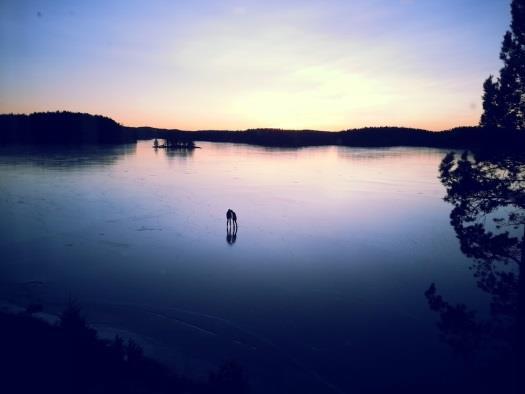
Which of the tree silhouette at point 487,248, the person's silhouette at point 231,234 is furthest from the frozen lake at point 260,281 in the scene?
the tree silhouette at point 487,248

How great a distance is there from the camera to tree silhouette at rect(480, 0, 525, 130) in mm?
9781

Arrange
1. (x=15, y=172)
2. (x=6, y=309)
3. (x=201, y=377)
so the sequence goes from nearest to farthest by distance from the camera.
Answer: (x=201, y=377)
(x=6, y=309)
(x=15, y=172)

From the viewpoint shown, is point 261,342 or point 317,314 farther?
point 317,314

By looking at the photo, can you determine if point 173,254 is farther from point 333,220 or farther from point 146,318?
point 333,220


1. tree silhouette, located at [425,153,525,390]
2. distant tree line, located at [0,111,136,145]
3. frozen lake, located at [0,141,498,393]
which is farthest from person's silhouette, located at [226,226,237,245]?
distant tree line, located at [0,111,136,145]

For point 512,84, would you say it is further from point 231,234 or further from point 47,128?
point 47,128

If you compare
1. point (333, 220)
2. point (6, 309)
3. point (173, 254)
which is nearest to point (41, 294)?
point (6, 309)

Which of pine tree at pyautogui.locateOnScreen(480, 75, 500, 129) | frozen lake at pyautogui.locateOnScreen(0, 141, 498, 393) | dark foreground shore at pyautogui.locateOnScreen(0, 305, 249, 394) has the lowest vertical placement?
frozen lake at pyautogui.locateOnScreen(0, 141, 498, 393)

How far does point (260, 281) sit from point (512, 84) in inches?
436

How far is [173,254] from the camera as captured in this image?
18.0 metres

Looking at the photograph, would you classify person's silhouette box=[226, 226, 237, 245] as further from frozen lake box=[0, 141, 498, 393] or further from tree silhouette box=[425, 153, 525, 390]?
tree silhouette box=[425, 153, 525, 390]

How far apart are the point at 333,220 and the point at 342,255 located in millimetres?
8625

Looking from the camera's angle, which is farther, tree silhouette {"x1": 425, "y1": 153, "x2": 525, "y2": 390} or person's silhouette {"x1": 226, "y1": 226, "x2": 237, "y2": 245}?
person's silhouette {"x1": 226, "y1": 226, "x2": 237, "y2": 245}

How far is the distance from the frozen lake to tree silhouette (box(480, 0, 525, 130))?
6.92 metres
